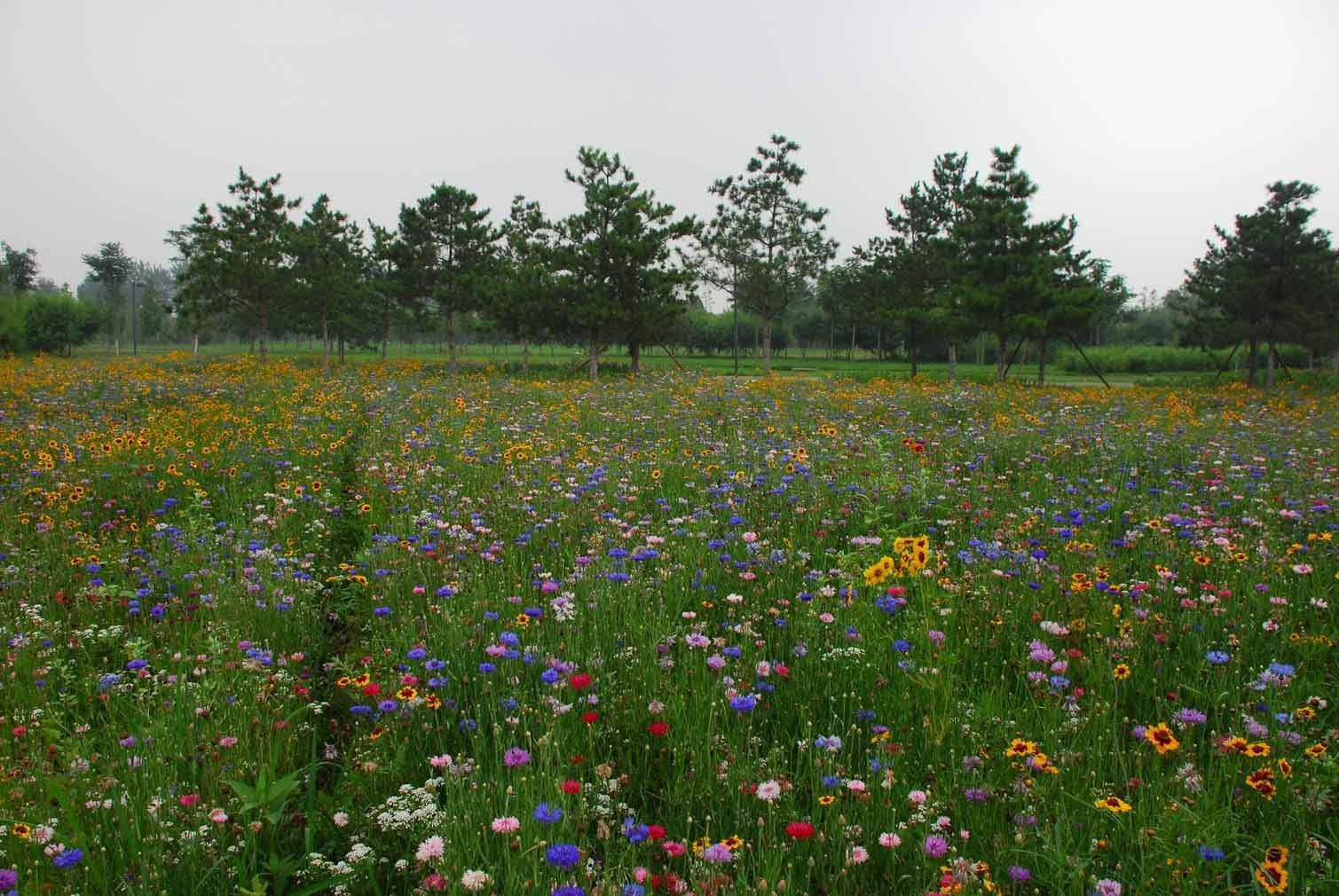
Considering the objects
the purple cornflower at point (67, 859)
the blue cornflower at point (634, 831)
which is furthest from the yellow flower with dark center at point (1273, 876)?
the purple cornflower at point (67, 859)

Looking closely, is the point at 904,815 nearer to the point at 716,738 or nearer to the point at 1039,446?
the point at 716,738

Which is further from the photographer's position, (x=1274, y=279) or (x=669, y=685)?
(x=1274, y=279)

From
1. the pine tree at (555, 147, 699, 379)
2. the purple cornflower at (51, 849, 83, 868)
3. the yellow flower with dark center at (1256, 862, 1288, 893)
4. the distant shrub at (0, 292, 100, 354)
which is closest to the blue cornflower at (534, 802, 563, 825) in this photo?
the purple cornflower at (51, 849, 83, 868)

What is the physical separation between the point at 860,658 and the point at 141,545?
5061 mm

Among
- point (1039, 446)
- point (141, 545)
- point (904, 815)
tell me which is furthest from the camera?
point (1039, 446)

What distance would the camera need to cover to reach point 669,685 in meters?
2.83

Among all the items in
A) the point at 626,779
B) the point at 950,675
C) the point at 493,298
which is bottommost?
the point at 626,779

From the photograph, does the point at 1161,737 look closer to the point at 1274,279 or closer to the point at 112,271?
the point at 1274,279

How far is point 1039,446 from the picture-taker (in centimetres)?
845

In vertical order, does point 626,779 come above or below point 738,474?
below

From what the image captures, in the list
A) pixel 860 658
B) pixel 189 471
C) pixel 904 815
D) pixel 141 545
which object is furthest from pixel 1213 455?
pixel 189 471

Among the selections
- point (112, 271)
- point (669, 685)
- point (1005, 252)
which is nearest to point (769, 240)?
point (1005, 252)

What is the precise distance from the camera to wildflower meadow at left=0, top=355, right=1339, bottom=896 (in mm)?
2049

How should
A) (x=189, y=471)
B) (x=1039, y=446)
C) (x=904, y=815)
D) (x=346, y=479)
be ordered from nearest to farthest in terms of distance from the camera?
(x=904, y=815)
(x=189, y=471)
(x=346, y=479)
(x=1039, y=446)
